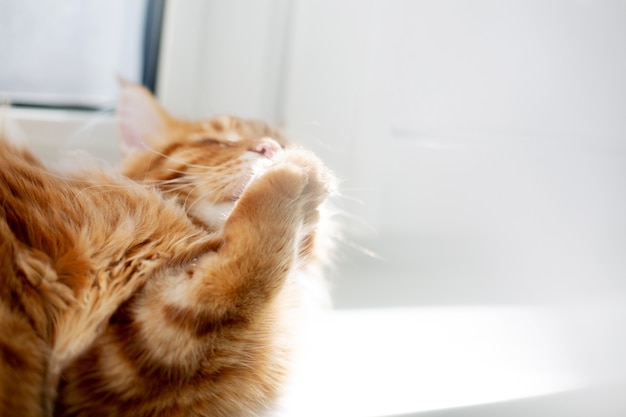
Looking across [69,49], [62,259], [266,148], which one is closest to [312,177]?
[266,148]

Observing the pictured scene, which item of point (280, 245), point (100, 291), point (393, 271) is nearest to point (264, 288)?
point (280, 245)

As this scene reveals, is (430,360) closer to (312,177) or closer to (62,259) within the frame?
(312,177)

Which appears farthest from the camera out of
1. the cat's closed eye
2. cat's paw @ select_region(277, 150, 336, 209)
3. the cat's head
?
the cat's closed eye

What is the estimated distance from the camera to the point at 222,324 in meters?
0.66

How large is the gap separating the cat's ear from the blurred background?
0.56 ft

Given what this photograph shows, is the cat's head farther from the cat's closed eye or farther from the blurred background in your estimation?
the blurred background

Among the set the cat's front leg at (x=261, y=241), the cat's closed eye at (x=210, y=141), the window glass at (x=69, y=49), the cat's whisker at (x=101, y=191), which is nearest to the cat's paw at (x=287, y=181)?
the cat's front leg at (x=261, y=241)

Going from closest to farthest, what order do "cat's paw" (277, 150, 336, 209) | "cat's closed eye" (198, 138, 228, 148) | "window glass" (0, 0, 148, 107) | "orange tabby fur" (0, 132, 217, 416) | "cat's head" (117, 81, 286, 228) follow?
"orange tabby fur" (0, 132, 217, 416), "cat's paw" (277, 150, 336, 209), "cat's head" (117, 81, 286, 228), "cat's closed eye" (198, 138, 228, 148), "window glass" (0, 0, 148, 107)

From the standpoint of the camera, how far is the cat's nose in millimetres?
860

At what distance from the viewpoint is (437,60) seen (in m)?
1.18

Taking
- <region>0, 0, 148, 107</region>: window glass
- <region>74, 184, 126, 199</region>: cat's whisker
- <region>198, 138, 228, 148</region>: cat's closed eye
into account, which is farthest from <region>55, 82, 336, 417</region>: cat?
<region>0, 0, 148, 107</region>: window glass

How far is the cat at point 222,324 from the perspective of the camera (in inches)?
25.3

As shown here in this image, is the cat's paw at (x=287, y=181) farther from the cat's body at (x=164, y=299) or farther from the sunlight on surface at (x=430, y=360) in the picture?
the sunlight on surface at (x=430, y=360)

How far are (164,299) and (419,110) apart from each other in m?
0.72
